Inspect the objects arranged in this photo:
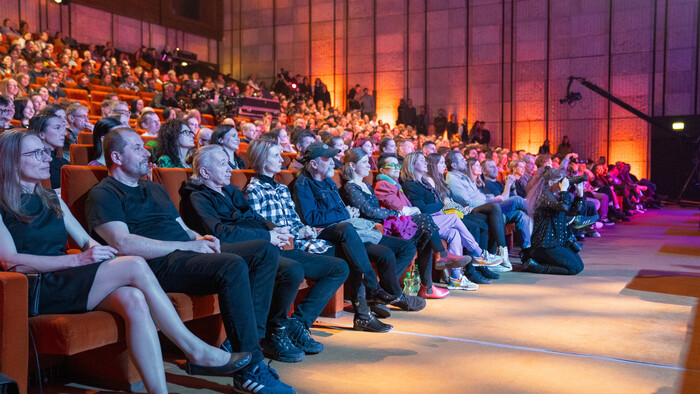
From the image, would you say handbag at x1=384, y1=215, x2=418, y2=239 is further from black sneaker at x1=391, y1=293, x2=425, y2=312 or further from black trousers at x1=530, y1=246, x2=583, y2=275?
black trousers at x1=530, y1=246, x2=583, y2=275

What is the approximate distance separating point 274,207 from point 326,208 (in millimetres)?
389

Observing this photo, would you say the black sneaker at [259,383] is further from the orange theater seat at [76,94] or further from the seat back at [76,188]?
the orange theater seat at [76,94]

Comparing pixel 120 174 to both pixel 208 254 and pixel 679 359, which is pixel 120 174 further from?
pixel 679 359

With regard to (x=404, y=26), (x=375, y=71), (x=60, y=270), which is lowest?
→ (x=60, y=270)

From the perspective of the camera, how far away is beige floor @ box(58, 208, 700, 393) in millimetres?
2508

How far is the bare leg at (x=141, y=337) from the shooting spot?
2062 mm

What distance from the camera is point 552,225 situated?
5250 millimetres

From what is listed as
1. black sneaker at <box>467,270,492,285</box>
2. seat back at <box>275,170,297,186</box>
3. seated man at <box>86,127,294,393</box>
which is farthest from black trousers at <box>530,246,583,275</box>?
seated man at <box>86,127,294,393</box>

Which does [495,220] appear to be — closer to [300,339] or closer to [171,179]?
[300,339]

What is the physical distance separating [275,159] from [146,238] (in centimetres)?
107

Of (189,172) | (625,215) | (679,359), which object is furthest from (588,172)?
(189,172)

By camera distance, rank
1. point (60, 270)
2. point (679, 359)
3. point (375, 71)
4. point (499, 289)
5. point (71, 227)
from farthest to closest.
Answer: point (375, 71) → point (499, 289) → point (679, 359) → point (71, 227) → point (60, 270)

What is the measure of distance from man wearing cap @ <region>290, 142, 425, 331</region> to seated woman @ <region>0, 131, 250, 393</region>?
1227 millimetres

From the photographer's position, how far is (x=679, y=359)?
2.86 meters
